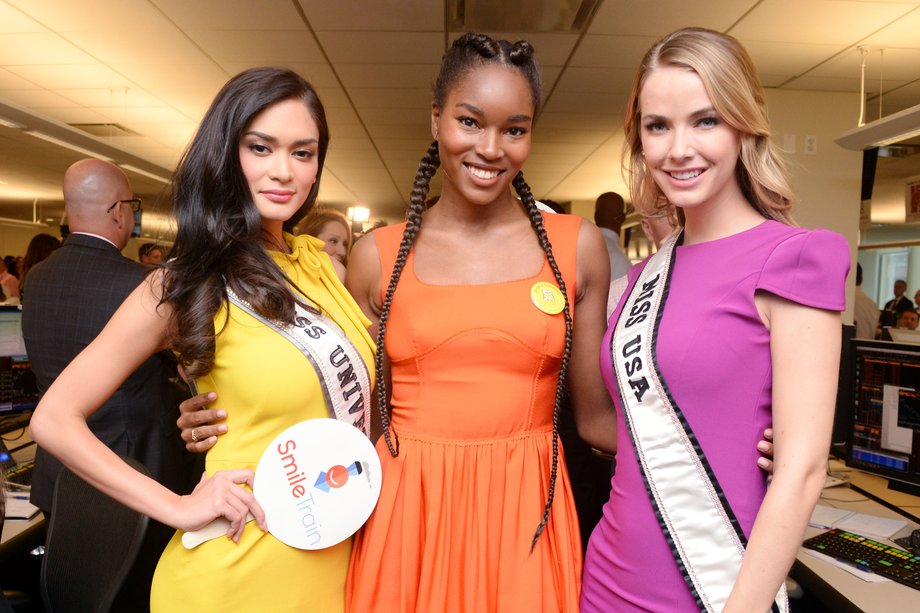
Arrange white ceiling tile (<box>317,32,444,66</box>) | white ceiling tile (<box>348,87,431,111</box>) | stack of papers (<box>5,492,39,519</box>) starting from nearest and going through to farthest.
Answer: stack of papers (<box>5,492,39,519</box>) → white ceiling tile (<box>317,32,444,66</box>) → white ceiling tile (<box>348,87,431,111</box>)

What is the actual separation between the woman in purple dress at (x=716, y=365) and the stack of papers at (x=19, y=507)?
178 cm

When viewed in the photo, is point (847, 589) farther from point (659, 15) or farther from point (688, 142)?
point (659, 15)

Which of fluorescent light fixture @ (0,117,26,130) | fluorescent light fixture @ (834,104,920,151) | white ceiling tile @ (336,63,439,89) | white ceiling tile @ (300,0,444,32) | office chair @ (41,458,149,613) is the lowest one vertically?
office chair @ (41,458,149,613)

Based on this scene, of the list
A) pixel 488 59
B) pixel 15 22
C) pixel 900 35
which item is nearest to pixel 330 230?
pixel 488 59

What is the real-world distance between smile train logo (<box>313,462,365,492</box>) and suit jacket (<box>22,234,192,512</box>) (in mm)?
1602

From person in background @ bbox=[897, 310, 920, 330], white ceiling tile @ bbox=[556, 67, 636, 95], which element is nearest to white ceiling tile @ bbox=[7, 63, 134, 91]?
white ceiling tile @ bbox=[556, 67, 636, 95]

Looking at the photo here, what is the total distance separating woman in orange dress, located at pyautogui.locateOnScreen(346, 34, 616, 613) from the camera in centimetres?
119

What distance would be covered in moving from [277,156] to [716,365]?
2.81 feet

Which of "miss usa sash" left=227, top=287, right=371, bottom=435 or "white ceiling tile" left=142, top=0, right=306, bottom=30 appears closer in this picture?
"miss usa sash" left=227, top=287, right=371, bottom=435

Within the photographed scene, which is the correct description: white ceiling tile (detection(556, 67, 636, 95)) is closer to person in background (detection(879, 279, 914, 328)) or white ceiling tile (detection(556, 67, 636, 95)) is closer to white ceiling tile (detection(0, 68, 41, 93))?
white ceiling tile (detection(0, 68, 41, 93))

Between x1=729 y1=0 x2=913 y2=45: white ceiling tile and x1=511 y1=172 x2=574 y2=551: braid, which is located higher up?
x1=729 y1=0 x2=913 y2=45: white ceiling tile

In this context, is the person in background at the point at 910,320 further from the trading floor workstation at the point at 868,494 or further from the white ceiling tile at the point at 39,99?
the white ceiling tile at the point at 39,99

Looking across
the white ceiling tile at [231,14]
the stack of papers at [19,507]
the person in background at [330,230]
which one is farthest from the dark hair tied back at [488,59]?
the white ceiling tile at [231,14]

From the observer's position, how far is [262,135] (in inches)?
49.4
